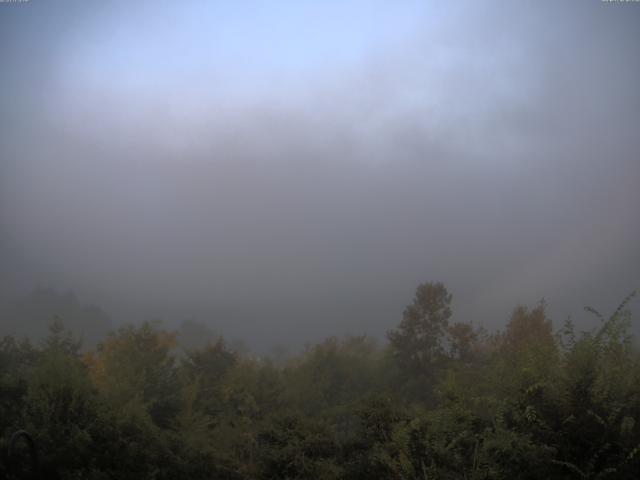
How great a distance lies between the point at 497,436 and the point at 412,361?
32.9 meters

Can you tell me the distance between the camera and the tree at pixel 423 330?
42.0 m

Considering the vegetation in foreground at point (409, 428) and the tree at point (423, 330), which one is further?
the tree at point (423, 330)

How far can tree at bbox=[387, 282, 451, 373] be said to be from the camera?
42.0 meters

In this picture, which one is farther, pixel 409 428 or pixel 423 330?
pixel 423 330

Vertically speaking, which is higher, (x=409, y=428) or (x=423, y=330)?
(x=423, y=330)

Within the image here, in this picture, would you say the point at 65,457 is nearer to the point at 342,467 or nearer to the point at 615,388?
the point at 342,467

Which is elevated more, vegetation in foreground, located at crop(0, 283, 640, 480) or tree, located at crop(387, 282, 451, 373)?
tree, located at crop(387, 282, 451, 373)

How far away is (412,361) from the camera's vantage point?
42.0 metres

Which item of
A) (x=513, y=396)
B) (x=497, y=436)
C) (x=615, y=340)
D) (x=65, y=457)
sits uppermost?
(x=615, y=340)

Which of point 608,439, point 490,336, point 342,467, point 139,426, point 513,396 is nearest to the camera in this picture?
point 608,439

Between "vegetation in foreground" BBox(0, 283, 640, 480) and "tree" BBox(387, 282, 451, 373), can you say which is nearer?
"vegetation in foreground" BBox(0, 283, 640, 480)

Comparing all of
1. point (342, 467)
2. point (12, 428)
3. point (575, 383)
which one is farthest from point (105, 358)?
point (575, 383)

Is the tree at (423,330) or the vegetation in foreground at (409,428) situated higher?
the tree at (423,330)

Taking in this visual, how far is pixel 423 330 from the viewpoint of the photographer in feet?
142
